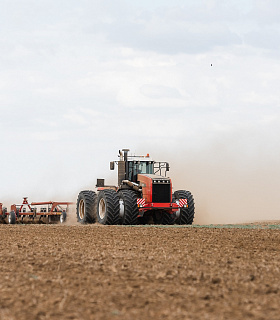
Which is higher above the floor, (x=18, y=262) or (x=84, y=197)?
(x=84, y=197)

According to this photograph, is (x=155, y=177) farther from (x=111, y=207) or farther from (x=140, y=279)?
(x=140, y=279)

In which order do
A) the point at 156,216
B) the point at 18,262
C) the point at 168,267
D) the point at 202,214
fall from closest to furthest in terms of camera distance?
the point at 168,267 < the point at 18,262 < the point at 156,216 < the point at 202,214

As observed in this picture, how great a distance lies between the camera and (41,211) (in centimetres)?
3334

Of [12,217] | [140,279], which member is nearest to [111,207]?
[12,217]

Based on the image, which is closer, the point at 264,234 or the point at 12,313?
the point at 12,313

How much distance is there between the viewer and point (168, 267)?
11.0m

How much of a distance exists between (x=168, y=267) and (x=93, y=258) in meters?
2.15

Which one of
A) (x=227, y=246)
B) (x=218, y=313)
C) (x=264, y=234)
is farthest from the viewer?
(x=264, y=234)

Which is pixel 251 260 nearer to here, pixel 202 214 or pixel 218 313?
pixel 218 313

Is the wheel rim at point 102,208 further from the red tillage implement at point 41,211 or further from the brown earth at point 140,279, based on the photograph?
the brown earth at point 140,279

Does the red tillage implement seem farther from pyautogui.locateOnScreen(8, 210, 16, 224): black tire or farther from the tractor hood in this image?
the tractor hood

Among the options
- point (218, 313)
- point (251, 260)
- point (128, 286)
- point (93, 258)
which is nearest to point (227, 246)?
point (251, 260)

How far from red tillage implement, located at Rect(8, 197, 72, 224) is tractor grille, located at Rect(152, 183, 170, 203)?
745 centimetres

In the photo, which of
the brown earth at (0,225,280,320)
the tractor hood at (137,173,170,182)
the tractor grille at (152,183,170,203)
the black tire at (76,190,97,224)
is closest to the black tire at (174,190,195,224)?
the tractor grille at (152,183,170,203)
